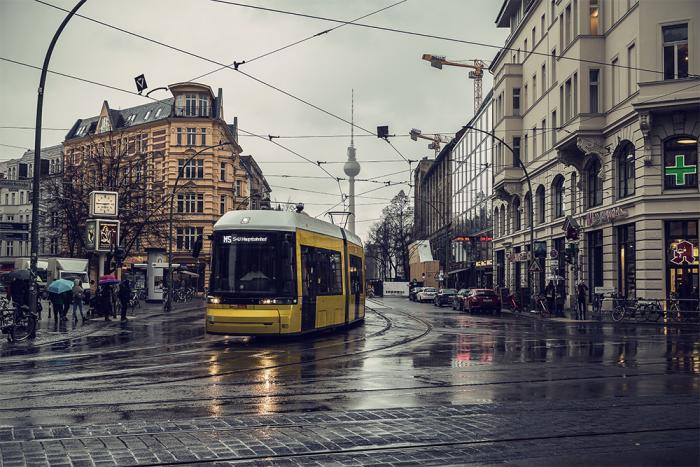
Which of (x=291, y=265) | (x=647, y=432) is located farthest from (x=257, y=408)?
(x=291, y=265)

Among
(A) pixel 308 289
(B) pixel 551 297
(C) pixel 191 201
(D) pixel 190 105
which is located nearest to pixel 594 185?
(B) pixel 551 297

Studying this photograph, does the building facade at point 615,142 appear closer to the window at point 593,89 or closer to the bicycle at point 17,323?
the window at point 593,89

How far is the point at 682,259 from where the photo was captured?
1286 inches

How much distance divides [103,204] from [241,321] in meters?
15.8

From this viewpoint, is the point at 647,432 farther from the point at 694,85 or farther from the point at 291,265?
the point at 694,85

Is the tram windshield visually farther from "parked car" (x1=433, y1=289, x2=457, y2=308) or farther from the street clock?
"parked car" (x1=433, y1=289, x2=457, y2=308)

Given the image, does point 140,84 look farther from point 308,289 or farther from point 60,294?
point 308,289

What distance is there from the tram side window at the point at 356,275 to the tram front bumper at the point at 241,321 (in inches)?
282

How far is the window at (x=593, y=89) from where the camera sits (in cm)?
3916

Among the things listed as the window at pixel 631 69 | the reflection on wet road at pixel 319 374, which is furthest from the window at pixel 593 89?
the reflection on wet road at pixel 319 374

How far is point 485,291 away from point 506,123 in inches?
649

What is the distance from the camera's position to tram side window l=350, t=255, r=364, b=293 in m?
26.0

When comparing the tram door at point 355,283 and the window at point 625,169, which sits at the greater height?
the window at point 625,169

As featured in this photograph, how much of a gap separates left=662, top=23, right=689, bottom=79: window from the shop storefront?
21.0 feet
